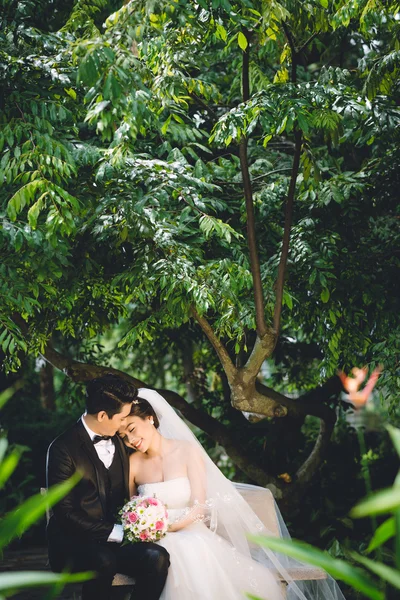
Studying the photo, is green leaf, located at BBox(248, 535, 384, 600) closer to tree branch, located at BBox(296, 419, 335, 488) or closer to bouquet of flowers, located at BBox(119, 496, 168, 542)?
bouquet of flowers, located at BBox(119, 496, 168, 542)

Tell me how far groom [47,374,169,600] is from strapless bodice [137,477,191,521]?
0.14 m

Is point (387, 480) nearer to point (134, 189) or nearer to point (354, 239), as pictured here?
point (354, 239)

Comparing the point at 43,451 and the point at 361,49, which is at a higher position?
the point at 361,49

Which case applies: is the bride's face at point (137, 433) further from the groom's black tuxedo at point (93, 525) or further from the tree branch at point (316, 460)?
the tree branch at point (316, 460)

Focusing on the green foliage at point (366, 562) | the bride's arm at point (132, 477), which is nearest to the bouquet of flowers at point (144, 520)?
the bride's arm at point (132, 477)

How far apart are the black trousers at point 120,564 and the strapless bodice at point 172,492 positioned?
0.38m

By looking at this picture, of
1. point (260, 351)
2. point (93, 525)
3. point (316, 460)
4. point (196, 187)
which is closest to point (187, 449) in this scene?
point (93, 525)

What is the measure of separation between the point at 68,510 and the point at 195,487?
741 mm

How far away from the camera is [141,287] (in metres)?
4.93

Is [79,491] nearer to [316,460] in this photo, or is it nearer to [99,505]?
[99,505]

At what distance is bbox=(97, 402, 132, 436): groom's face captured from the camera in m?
4.19

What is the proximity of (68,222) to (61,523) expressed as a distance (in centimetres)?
164

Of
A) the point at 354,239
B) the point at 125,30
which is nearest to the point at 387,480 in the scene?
the point at 354,239

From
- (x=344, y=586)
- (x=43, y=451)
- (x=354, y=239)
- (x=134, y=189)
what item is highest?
(x=134, y=189)
